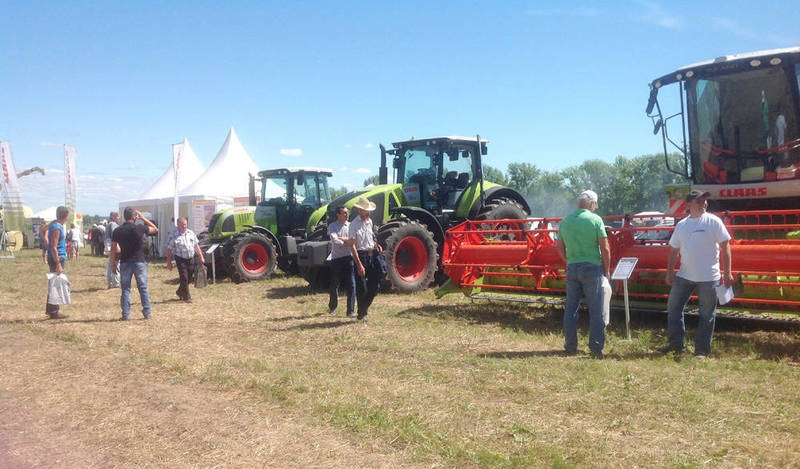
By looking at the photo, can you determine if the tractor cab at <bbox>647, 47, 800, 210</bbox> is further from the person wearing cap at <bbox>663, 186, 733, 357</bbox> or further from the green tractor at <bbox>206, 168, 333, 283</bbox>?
the green tractor at <bbox>206, 168, 333, 283</bbox>

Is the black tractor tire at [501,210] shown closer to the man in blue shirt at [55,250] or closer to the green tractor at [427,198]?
the green tractor at [427,198]

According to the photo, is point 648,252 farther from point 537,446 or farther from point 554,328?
point 537,446

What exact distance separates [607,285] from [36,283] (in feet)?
43.0

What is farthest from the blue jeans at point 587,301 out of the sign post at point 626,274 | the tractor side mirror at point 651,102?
the tractor side mirror at point 651,102

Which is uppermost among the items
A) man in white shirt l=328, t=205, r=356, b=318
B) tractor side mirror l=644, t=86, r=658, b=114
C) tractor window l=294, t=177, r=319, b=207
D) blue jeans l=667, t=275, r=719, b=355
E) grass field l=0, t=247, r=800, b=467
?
tractor side mirror l=644, t=86, r=658, b=114

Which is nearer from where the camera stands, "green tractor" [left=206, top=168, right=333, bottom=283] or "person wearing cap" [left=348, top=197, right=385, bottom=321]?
"person wearing cap" [left=348, top=197, right=385, bottom=321]

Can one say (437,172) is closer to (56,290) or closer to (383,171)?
(383,171)

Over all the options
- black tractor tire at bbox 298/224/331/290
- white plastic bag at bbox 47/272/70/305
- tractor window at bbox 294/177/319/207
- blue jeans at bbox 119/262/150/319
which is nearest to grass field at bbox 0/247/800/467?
blue jeans at bbox 119/262/150/319

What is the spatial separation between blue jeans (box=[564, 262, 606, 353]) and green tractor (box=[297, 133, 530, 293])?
4594mm

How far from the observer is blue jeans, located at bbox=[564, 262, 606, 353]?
5734 mm

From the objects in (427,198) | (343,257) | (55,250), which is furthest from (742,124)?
(55,250)

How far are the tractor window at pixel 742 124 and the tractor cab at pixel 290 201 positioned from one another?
A: 845cm

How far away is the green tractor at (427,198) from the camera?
1047 centimetres

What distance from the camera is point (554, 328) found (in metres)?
7.18
